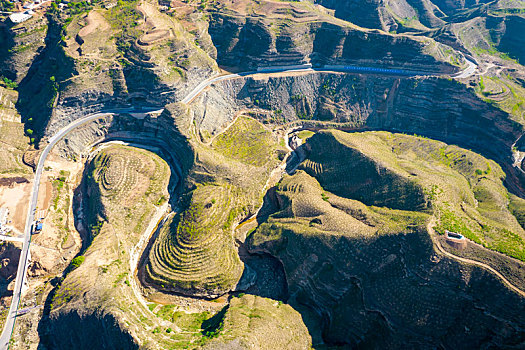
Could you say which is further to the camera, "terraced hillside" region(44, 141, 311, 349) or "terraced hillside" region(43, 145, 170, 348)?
"terraced hillside" region(43, 145, 170, 348)

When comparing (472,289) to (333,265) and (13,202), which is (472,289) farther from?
(13,202)

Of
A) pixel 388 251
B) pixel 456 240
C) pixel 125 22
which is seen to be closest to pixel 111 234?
pixel 388 251

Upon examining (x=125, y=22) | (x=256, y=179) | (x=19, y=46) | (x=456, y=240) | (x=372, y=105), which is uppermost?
(x=125, y=22)

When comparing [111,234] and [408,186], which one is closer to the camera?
[408,186]

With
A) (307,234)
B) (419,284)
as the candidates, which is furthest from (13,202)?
(419,284)

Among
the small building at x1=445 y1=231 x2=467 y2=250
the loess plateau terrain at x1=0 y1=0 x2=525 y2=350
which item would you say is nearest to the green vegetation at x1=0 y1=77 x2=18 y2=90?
the loess plateau terrain at x1=0 y1=0 x2=525 y2=350

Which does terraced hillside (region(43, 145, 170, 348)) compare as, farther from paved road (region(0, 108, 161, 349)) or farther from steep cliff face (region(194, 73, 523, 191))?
steep cliff face (region(194, 73, 523, 191))

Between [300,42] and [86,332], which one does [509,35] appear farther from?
[86,332]
